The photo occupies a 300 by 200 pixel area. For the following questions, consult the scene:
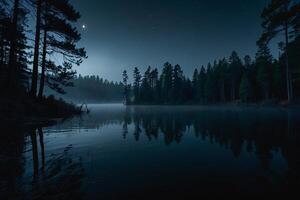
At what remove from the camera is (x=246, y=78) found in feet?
175

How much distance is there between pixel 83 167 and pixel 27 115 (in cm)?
1195

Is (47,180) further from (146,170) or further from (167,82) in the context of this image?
(167,82)

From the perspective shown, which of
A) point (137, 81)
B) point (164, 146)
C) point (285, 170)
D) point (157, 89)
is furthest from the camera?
point (137, 81)

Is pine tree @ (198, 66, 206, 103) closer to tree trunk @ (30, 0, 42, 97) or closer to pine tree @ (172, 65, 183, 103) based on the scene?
pine tree @ (172, 65, 183, 103)

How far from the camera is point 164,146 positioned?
724 centimetres

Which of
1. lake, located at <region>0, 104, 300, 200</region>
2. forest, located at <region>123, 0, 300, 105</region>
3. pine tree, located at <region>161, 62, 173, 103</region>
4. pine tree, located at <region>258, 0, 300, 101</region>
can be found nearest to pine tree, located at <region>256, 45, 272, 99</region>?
forest, located at <region>123, 0, 300, 105</region>

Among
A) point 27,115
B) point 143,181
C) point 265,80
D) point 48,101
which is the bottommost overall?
point 143,181

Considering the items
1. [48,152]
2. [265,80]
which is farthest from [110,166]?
[265,80]

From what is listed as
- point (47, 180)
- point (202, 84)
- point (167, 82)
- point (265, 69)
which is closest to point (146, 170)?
point (47, 180)

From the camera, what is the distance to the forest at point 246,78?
2828cm

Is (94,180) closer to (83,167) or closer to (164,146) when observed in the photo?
(83,167)

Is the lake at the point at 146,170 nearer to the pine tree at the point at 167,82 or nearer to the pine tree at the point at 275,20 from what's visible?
the pine tree at the point at 275,20

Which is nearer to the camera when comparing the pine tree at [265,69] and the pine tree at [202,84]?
the pine tree at [265,69]

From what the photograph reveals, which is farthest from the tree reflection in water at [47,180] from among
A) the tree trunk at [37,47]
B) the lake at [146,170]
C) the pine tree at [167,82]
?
the pine tree at [167,82]
